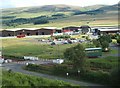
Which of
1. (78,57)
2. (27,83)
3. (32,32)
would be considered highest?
(78,57)

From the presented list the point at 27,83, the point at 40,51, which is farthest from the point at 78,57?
the point at 40,51

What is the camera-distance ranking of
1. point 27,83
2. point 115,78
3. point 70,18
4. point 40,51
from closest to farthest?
point 115,78, point 27,83, point 40,51, point 70,18

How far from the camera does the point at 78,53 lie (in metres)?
9.20

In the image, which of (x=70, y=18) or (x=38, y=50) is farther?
(x=70, y=18)

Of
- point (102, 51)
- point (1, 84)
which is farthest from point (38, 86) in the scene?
point (102, 51)

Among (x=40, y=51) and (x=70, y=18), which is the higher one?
(x=40, y=51)

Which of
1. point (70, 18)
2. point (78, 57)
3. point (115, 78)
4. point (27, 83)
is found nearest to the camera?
point (115, 78)

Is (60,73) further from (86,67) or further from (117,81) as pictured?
(117,81)

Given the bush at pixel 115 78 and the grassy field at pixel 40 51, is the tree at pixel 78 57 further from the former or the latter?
the grassy field at pixel 40 51

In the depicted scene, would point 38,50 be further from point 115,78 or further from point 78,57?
point 115,78

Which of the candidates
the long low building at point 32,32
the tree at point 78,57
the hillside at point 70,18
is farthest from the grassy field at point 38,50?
the hillside at point 70,18

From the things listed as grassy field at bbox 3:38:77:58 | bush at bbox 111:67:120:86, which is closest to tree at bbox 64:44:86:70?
bush at bbox 111:67:120:86

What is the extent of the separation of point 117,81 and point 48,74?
3197 millimetres

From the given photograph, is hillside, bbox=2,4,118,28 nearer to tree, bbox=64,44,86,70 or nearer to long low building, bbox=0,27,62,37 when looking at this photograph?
long low building, bbox=0,27,62,37
